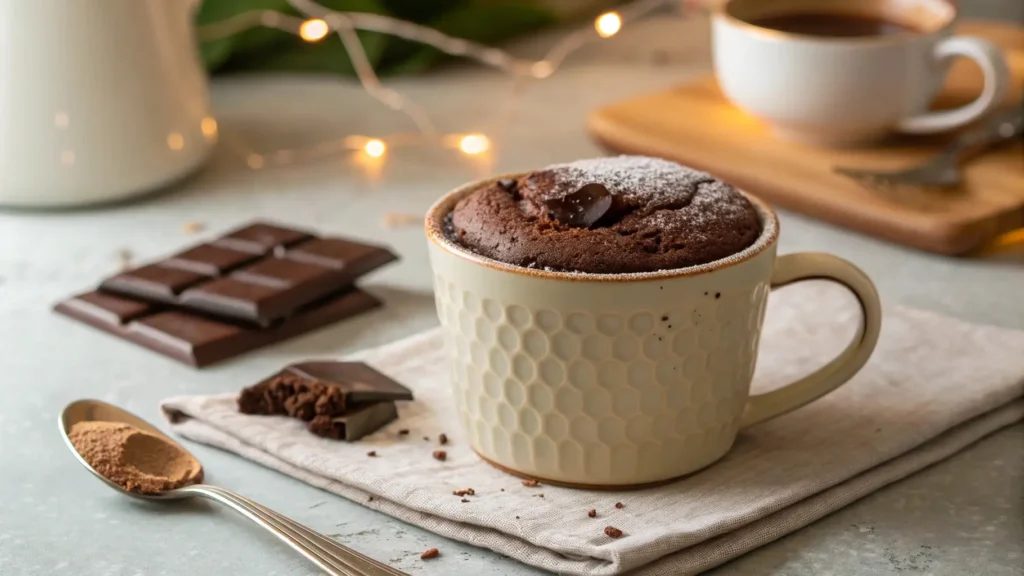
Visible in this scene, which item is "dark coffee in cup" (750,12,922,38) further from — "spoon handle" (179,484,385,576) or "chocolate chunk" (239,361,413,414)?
"spoon handle" (179,484,385,576)

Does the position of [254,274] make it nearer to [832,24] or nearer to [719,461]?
[719,461]

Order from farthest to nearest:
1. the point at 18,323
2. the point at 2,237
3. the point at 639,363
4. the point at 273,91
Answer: the point at 273,91 → the point at 2,237 → the point at 18,323 → the point at 639,363

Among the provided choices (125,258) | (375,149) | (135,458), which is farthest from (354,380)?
(375,149)

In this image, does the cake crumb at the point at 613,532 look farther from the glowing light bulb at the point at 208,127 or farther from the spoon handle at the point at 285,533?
the glowing light bulb at the point at 208,127

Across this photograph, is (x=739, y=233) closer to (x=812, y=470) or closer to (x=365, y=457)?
(x=812, y=470)

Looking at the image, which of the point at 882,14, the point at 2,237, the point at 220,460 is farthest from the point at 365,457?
the point at 882,14

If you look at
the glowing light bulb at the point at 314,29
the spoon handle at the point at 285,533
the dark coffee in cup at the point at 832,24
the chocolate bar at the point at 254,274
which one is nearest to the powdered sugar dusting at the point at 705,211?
the spoon handle at the point at 285,533

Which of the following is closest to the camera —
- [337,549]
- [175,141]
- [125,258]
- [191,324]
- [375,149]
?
[337,549]
